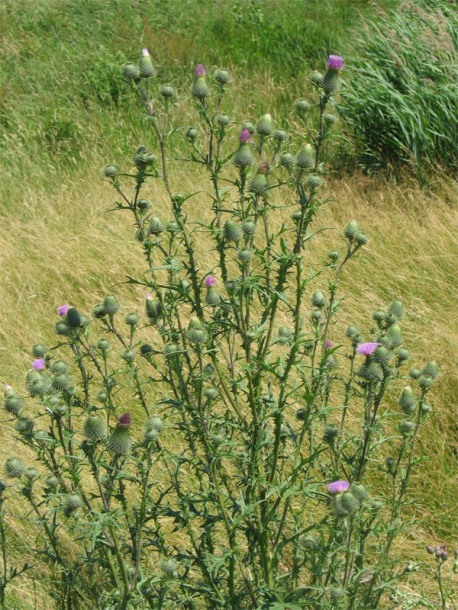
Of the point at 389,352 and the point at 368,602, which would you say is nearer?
the point at 389,352

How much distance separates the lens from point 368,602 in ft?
7.73

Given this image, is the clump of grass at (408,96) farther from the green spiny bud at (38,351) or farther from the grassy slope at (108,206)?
the green spiny bud at (38,351)

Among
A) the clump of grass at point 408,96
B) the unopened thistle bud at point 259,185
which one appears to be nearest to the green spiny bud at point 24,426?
the unopened thistle bud at point 259,185

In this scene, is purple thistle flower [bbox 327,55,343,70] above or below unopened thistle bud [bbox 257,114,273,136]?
above

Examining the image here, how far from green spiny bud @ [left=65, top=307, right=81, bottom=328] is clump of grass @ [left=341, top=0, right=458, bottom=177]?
146 inches

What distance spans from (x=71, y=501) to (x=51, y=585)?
0.98 meters

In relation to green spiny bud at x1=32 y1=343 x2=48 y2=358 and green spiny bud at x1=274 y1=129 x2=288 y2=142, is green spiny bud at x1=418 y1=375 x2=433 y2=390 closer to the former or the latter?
green spiny bud at x1=274 y1=129 x2=288 y2=142

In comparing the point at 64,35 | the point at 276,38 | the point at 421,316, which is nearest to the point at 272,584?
the point at 421,316

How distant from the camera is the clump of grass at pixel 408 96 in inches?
219

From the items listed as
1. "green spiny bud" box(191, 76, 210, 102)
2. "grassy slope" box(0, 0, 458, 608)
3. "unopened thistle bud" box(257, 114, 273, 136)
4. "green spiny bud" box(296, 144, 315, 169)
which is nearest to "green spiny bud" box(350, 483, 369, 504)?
"green spiny bud" box(296, 144, 315, 169)

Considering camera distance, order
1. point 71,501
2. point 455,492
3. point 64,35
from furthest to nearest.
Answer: point 64,35 < point 455,492 < point 71,501

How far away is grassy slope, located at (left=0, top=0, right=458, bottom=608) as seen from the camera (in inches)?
147

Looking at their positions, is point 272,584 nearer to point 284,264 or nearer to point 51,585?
point 284,264

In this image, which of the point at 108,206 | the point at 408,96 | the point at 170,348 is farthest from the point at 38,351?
the point at 408,96
